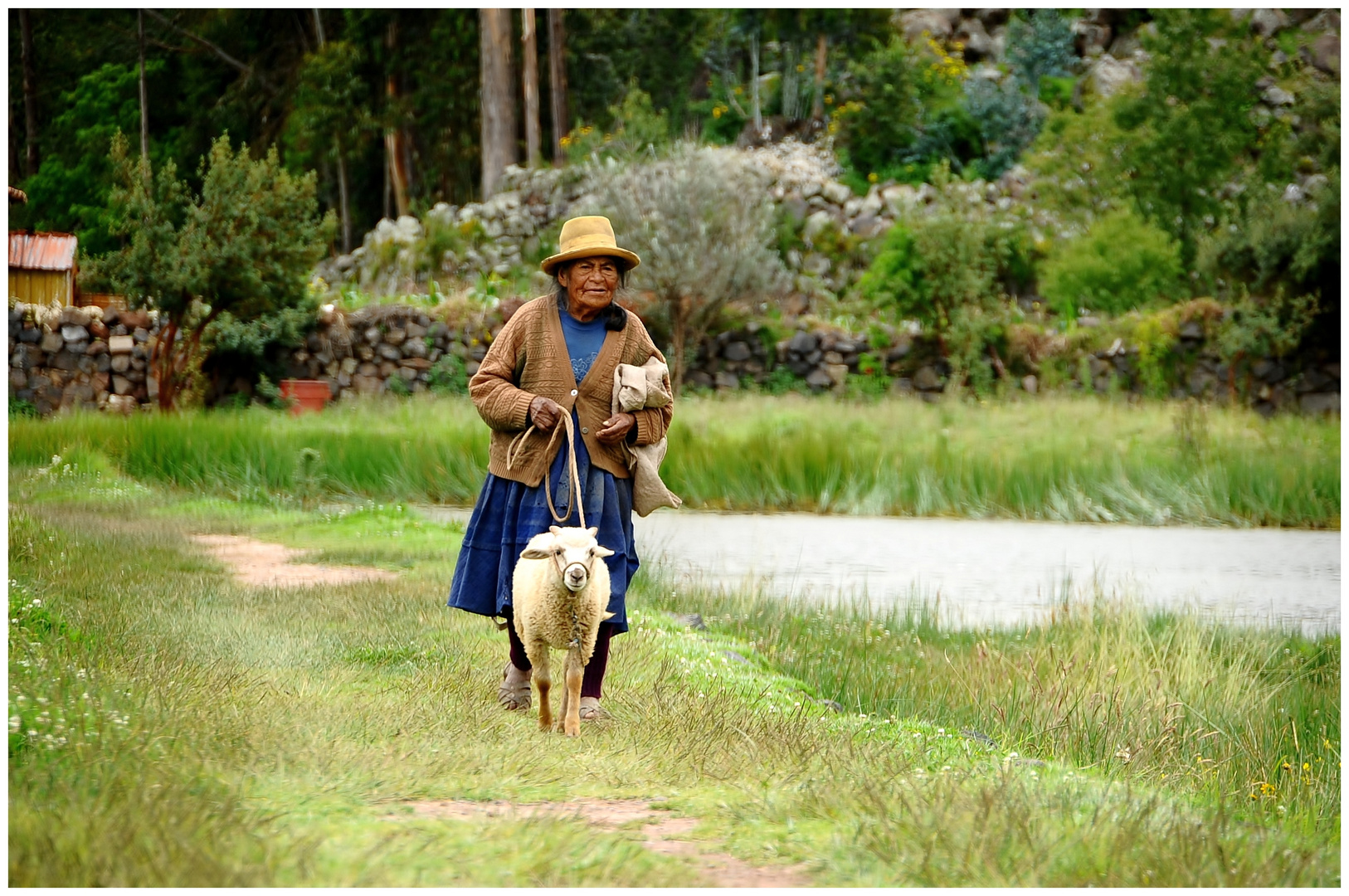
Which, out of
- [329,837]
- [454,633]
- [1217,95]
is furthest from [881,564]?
[1217,95]

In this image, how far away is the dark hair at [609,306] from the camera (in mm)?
4590

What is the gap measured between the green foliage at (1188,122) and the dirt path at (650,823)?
69.4ft

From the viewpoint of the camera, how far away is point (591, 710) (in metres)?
4.50

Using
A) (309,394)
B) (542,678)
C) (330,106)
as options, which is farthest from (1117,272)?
(542,678)

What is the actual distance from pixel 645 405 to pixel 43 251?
13233mm

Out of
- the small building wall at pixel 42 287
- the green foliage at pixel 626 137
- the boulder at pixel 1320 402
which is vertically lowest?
the boulder at pixel 1320 402

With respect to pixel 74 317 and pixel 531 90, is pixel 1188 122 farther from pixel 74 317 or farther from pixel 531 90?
pixel 74 317

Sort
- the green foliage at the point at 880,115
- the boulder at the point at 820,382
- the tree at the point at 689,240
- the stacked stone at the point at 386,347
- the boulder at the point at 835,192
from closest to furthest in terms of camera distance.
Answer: the stacked stone at the point at 386,347
the tree at the point at 689,240
the boulder at the point at 820,382
the boulder at the point at 835,192
the green foliage at the point at 880,115

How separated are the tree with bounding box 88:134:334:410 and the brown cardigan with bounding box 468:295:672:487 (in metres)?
11.7

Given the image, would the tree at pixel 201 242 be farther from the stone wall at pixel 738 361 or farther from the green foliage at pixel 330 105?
the green foliage at pixel 330 105

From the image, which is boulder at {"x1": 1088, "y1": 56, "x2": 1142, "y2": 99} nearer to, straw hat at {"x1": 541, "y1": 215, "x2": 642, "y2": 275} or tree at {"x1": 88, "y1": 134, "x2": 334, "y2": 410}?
tree at {"x1": 88, "y1": 134, "x2": 334, "y2": 410}

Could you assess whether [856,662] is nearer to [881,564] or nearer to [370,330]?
[881,564]

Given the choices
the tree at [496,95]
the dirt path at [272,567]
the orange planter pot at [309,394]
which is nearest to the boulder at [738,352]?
the orange planter pot at [309,394]

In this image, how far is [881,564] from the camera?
31.4 ft
